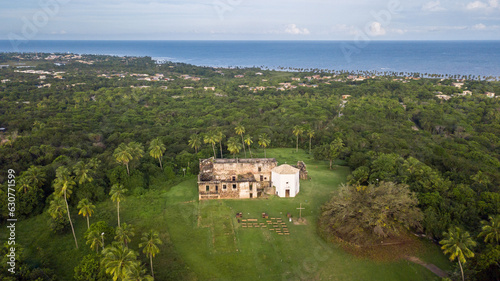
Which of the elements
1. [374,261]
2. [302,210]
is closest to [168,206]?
[302,210]

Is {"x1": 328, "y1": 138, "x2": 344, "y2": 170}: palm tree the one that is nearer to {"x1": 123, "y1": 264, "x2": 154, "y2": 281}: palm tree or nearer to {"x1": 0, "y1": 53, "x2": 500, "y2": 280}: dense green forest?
{"x1": 0, "y1": 53, "x2": 500, "y2": 280}: dense green forest

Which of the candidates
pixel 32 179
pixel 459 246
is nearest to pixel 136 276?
pixel 459 246

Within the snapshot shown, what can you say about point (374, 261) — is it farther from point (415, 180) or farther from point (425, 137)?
point (425, 137)

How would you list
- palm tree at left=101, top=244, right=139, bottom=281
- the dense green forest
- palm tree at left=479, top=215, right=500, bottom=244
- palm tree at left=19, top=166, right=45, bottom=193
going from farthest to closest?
palm tree at left=19, top=166, right=45, bottom=193
the dense green forest
palm tree at left=479, top=215, right=500, bottom=244
palm tree at left=101, top=244, right=139, bottom=281

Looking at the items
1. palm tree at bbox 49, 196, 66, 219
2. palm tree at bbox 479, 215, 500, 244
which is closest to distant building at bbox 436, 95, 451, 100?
palm tree at bbox 479, 215, 500, 244

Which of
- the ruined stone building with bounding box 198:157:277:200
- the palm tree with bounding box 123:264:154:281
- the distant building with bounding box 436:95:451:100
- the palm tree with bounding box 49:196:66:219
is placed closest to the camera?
the palm tree with bounding box 123:264:154:281

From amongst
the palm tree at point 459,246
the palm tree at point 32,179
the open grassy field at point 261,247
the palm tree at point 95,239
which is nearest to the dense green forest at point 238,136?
the palm tree at point 32,179

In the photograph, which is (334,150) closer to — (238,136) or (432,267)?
(238,136)

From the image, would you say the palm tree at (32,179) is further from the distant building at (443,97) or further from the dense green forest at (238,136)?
the distant building at (443,97)
